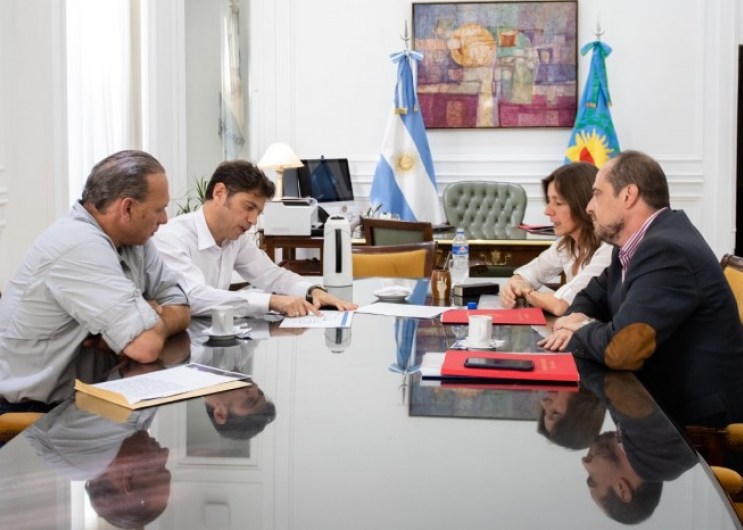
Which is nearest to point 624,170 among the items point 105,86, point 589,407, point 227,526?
point 589,407

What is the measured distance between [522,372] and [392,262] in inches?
92.9

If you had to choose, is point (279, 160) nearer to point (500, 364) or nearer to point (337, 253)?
point (337, 253)

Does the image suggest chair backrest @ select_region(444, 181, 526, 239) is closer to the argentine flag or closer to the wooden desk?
the argentine flag

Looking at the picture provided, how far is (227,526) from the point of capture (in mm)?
1174

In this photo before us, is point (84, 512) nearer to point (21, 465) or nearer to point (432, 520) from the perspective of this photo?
point (21, 465)

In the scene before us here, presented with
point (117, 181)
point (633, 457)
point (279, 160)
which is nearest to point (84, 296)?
point (117, 181)

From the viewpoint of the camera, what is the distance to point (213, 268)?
3.52m

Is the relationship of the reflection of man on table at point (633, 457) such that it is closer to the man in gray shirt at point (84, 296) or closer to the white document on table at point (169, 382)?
the white document on table at point (169, 382)

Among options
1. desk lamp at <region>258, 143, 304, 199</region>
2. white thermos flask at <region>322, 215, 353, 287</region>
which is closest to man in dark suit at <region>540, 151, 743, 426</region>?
white thermos flask at <region>322, 215, 353, 287</region>

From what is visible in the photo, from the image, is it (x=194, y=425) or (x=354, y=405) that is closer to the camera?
(x=194, y=425)

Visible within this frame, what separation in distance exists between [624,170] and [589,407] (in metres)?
1.00

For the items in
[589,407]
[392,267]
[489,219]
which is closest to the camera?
[589,407]

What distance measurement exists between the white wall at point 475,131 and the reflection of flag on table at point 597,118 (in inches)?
15.2

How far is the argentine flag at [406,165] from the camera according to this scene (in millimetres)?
7410
